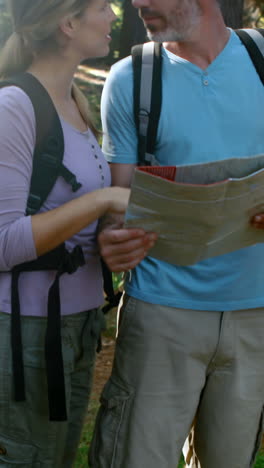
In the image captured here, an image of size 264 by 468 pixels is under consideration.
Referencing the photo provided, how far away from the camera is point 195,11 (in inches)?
106

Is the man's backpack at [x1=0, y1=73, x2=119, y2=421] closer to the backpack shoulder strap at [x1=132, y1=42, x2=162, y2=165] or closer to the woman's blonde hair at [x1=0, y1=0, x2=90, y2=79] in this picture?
the woman's blonde hair at [x1=0, y1=0, x2=90, y2=79]

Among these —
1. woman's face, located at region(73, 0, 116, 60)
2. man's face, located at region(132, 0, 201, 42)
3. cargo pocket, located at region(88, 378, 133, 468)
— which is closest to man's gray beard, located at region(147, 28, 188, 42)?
man's face, located at region(132, 0, 201, 42)

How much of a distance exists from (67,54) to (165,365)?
3.90 feet

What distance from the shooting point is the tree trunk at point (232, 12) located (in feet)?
15.4

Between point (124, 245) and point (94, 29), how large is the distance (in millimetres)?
767

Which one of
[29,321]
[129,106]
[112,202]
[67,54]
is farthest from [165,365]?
[67,54]

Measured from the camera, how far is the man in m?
2.58

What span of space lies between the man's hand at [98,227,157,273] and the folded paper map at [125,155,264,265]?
0.03 m

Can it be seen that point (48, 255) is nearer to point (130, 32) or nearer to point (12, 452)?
point (12, 452)

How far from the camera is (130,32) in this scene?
9.05m

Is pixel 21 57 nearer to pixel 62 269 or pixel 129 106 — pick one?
pixel 129 106

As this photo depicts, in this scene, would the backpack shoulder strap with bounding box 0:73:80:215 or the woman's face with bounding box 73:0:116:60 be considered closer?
the backpack shoulder strap with bounding box 0:73:80:215

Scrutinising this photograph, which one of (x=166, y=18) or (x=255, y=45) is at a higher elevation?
(x=166, y=18)

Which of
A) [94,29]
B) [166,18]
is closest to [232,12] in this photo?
[166,18]
